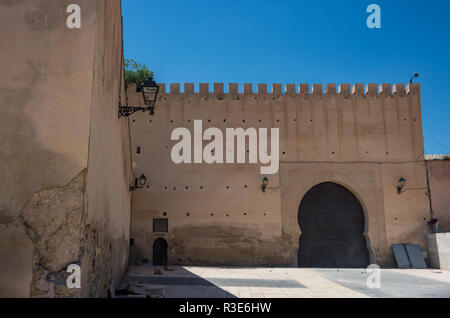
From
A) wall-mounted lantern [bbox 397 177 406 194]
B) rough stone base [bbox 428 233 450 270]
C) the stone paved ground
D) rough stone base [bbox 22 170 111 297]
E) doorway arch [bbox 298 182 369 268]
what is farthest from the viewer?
wall-mounted lantern [bbox 397 177 406 194]

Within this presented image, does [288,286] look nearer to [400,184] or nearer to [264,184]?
[264,184]

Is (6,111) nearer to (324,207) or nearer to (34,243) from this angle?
(34,243)

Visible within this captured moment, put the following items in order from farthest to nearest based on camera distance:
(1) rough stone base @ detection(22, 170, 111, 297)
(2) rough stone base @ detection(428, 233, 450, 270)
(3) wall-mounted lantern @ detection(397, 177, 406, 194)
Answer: (3) wall-mounted lantern @ detection(397, 177, 406, 194) < (2) rough stone base @ detection(428, 233, 450, 270) < (1) rough stone base @ detection(22, 170, 111, 297)

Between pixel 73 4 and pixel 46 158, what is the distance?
68.8 inches

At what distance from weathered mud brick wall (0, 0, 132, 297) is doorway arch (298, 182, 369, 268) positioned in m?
10.4

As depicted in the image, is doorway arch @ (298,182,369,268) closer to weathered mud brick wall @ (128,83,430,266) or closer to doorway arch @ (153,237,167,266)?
weathered mud brick wall @ (128,83,430,266)

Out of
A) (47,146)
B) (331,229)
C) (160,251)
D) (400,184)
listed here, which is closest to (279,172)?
(331,229)

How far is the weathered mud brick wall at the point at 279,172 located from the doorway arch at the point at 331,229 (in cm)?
32

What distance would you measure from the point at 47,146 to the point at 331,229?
1169 centimetres

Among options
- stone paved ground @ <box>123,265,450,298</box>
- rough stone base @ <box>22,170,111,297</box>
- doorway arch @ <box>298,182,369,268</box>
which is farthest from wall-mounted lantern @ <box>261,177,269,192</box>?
rough stone base @ <box>22,170,111,297</box>

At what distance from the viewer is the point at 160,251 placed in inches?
539

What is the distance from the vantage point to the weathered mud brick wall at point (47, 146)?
3893 millimetres

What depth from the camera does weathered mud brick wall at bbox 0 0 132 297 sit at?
389 cm

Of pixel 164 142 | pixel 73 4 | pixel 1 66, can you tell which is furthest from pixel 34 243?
pixel 164 142
